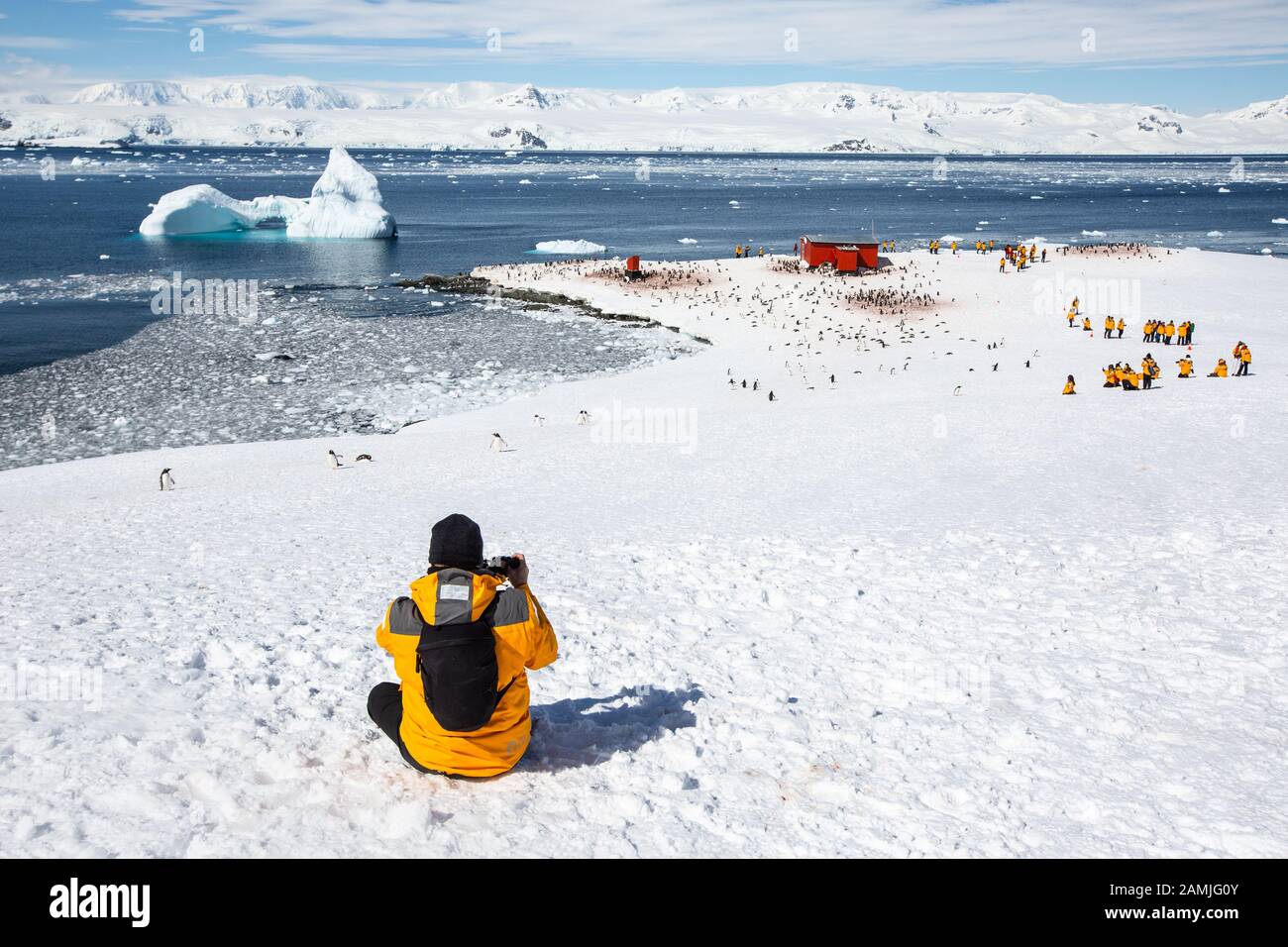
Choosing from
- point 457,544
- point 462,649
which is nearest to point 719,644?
point 462,649

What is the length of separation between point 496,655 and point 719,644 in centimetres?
331

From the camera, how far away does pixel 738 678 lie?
6906mm

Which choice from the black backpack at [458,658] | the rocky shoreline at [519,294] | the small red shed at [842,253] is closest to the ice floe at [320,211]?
the rocky shoreline at [519,294]

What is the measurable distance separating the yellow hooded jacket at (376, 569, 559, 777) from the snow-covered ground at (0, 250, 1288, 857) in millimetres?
216

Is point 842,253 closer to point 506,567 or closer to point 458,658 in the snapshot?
point 506,567

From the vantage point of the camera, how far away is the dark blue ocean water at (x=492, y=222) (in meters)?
43.3

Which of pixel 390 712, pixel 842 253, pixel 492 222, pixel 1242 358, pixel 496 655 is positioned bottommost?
pixel 390 712

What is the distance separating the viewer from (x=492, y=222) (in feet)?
267

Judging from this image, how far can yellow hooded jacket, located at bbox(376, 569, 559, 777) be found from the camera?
454cm
